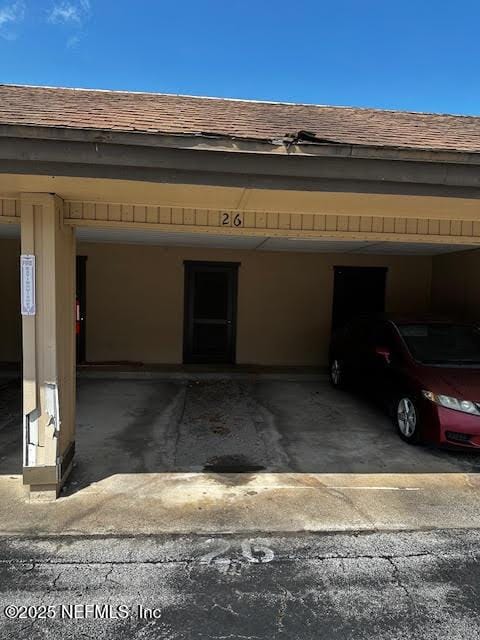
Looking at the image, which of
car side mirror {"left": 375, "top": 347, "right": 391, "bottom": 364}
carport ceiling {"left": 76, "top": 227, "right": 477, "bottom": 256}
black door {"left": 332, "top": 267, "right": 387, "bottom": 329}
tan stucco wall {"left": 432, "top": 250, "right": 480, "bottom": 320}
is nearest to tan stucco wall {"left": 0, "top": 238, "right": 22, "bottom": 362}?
A: carport ceiling {"left": 76, "top": 227, "right": 477, "bottom": 256}

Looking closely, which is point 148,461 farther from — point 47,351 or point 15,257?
point 15,257

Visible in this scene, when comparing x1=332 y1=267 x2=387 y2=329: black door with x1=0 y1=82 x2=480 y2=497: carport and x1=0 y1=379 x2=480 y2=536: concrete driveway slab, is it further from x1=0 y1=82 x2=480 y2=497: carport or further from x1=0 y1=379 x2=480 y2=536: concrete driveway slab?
x1=0 y1=379 x2=480 y2=536: concrete driveway slab

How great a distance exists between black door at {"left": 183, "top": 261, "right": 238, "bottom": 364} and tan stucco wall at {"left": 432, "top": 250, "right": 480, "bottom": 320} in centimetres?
439

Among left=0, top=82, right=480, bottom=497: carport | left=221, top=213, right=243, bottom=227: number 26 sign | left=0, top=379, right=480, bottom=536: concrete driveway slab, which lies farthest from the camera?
left=221, top=213, right=243, bottom=227: number 26 sign

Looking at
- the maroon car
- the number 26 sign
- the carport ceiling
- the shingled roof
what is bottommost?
the maroon car

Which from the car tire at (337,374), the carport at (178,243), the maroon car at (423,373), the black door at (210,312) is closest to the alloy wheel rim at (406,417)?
the maroon car at (423,373)

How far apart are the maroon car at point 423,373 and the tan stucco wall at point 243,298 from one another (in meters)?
2.45

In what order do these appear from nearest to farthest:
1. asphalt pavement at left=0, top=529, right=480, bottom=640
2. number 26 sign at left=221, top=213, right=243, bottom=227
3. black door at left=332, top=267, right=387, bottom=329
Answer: asphalt pavement at left=0, top=529, right=480, bottom=640
number 26 sign at left=221, top=213, right=243, bottom=227
black door at left=332, top=267, right=387, bottom=329

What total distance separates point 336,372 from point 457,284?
3.16 metres

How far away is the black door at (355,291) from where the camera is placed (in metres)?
10.1

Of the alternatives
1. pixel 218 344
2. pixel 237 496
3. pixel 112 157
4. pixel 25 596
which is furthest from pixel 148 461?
pixel 218 344

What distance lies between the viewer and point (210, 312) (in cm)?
991

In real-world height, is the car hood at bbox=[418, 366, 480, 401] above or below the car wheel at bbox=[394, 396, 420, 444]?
above

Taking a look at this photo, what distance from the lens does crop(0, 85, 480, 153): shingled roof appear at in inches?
132
